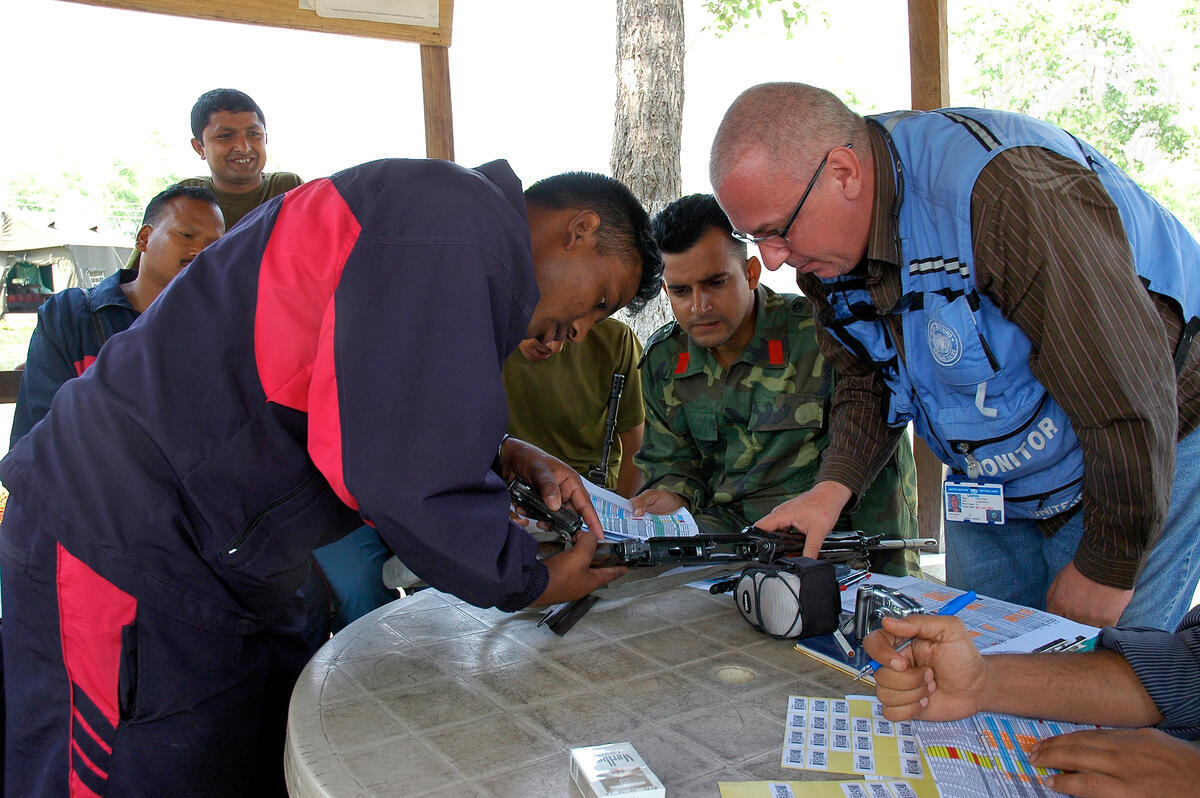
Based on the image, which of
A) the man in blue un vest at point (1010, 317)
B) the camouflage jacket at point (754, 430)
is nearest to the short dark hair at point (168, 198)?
the camouflage jacket at point (754, 430)

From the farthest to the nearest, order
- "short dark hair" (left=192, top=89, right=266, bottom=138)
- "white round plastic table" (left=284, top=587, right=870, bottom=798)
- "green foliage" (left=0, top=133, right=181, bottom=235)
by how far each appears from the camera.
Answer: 1. "green foliage" (left=0, top=133, right=181, bottom=235)
2. "short dark hair" (left=192, top=89, right=266, bottom=138)
3. "white round plastic table" (left=284, top=587, right=870, bottom=798)

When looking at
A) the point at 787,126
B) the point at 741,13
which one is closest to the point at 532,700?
the point at 787,126

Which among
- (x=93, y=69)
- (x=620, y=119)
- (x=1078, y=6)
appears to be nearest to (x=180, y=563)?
(x=620, y=119)

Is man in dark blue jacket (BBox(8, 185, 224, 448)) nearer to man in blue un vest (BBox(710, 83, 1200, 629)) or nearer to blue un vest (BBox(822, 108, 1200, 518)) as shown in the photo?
man in blue un vest (BBox(710, 83, 1200, 629))

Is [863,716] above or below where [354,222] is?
below

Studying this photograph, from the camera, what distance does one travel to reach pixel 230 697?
159 centimetres

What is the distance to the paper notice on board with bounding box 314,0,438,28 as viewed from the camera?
304 centimetres

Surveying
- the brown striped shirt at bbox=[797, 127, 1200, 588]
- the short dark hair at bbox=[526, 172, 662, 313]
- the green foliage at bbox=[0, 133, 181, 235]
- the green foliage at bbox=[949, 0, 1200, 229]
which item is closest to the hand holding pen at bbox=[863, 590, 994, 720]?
the brown striped shirt at bbox=[797, 127, 1200, 588]

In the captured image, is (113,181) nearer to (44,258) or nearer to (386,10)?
(44,258)

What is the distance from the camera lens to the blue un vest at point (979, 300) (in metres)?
1.75

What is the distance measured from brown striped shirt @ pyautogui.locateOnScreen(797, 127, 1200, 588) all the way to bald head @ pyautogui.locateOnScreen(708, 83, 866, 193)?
0.34 metres

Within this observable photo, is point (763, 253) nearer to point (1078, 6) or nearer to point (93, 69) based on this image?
point (93, 69)

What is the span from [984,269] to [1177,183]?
29.8 ft

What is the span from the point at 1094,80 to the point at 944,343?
30.2 feet
